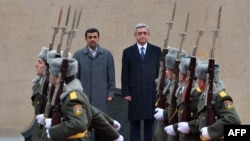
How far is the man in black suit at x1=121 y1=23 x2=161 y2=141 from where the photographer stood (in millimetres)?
10969

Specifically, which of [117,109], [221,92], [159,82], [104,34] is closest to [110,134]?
[221,92]

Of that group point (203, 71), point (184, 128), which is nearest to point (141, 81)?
point (184, 128)

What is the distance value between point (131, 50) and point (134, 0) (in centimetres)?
189

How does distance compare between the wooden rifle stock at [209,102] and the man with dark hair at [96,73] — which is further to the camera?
the man with dark hair at [96,73]

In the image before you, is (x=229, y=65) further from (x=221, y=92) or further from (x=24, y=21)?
(x=221, y=92)

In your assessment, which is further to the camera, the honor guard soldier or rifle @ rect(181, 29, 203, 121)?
rifle @ rect(181, 29, 203, 121)

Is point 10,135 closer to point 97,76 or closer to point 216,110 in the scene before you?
point 97,76

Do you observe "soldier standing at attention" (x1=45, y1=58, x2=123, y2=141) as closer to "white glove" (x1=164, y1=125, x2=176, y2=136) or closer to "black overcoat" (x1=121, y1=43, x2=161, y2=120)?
"white glove" (x1=164, y1=125, x2=176, y2=136)

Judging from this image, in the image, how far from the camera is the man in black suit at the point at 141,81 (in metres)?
11.0

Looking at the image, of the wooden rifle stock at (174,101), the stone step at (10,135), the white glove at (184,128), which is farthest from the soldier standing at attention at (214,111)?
the stone step at (10,135)

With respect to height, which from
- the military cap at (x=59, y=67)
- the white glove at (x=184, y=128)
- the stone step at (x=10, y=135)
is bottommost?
the stone step at (x=10, y=135)

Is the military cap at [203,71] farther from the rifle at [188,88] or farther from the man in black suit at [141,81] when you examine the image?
the man in black suit at [141,81]

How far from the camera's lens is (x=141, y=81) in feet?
36.1

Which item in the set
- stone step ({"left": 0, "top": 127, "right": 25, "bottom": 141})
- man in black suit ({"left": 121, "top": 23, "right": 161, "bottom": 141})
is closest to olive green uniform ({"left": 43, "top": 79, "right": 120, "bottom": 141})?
stone step ({"left": 0, "top": 127, "right": 25, "bottom": 141})
